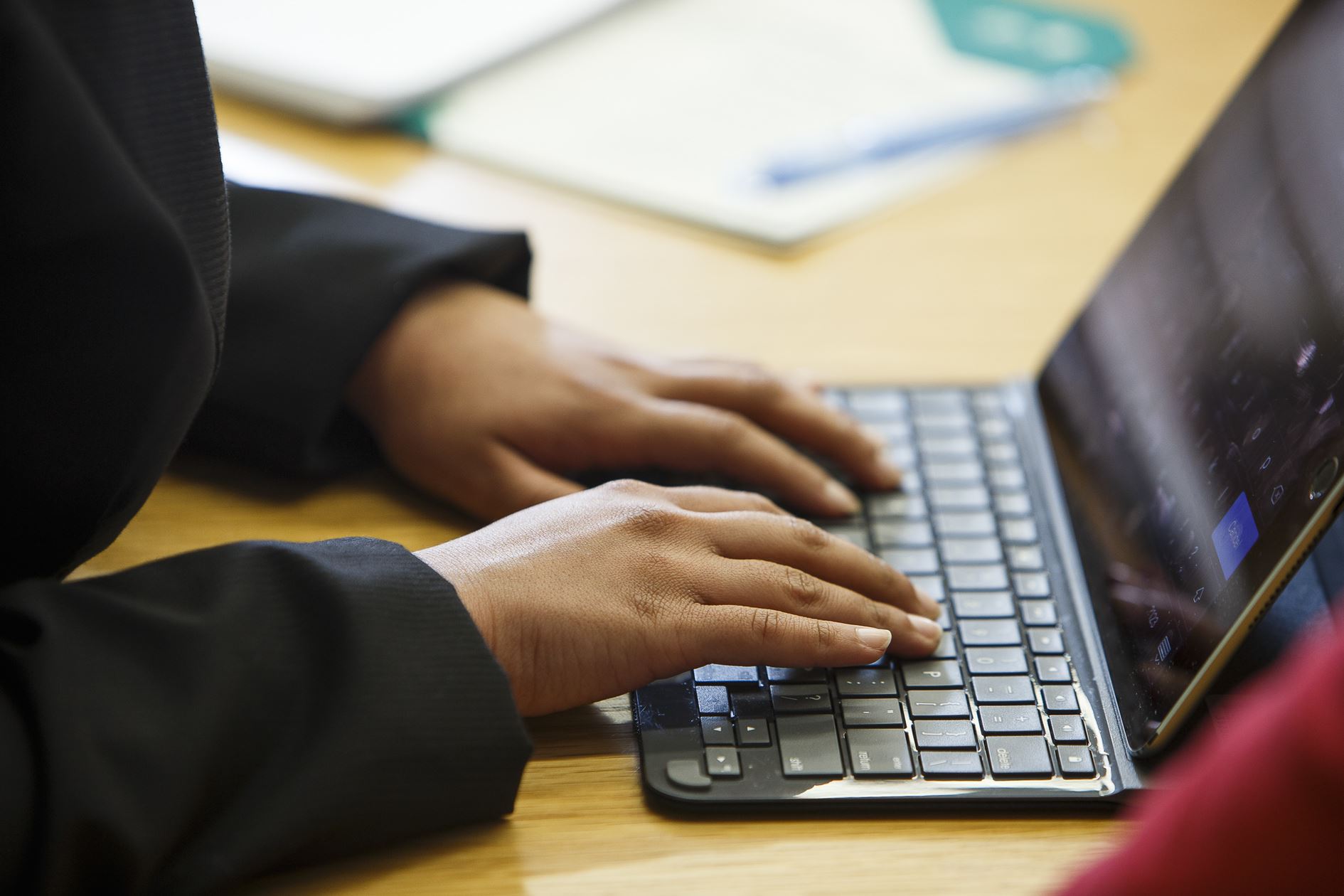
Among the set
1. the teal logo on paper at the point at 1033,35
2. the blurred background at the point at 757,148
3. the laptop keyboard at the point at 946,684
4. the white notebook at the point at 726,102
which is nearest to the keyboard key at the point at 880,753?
the laptop keyboard at the point at 946,684

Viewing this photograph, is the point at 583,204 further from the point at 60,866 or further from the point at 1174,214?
the point at 60,866

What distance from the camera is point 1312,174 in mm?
577

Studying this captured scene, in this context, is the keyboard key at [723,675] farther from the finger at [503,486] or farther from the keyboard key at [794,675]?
the finger at [503,486]

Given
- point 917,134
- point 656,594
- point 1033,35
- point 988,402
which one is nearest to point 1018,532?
point 988,402

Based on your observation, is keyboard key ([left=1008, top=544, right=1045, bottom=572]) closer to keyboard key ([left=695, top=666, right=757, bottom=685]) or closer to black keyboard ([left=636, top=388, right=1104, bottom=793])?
black keyboard ([left=636, top=388, right=1104, bottom=793])

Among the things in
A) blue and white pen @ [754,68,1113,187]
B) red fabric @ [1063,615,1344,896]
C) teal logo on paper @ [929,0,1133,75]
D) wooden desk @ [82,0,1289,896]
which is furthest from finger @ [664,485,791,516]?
teal logo on paper @ [929,0,1133,75]

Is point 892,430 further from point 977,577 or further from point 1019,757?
point 1019,757

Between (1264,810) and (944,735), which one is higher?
(1264,810)

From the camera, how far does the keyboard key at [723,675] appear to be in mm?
546

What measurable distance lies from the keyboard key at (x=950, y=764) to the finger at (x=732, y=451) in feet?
0.58

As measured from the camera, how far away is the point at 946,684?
56 cm

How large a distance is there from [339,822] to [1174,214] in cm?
52

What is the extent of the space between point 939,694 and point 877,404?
250mm

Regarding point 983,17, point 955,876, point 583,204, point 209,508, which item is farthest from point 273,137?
point 955,876
